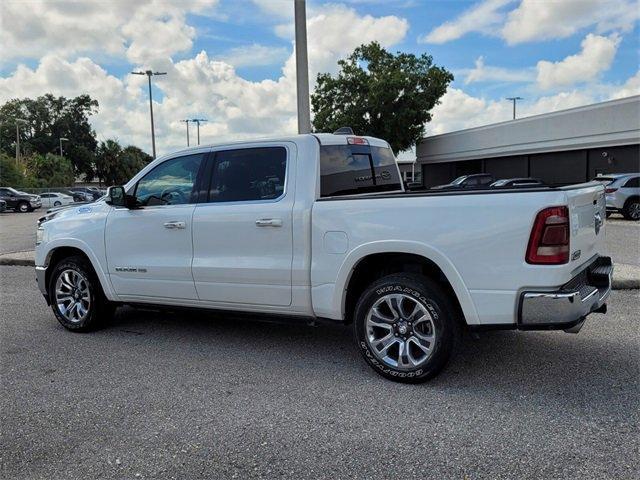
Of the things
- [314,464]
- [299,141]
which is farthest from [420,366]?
[299,141]

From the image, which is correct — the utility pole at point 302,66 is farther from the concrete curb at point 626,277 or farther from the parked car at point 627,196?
the parked car at point 627,196

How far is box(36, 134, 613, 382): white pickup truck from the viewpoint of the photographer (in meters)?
3.66

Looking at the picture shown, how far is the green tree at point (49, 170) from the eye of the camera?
57062mm

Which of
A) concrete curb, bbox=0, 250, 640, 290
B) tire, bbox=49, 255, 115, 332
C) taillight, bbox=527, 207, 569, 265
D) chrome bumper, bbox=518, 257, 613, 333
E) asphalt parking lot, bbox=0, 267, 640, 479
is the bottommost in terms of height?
asphalt parking lot, bbox=0, 267, 640, 479

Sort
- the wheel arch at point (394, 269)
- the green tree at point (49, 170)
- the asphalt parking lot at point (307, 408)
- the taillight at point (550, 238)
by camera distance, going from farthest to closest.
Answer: the green tree at point (49, 170) < the wheel arch at point (394, 269) < the taillight at point (550, 238) < the asphalt parking lot at point (307, 408)

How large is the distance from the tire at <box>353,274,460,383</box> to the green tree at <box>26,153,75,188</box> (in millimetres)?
58209

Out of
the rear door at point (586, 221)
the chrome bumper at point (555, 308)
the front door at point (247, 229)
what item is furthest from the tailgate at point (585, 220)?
the front door at point (247, 229)

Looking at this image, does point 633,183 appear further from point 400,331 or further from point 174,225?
point 174,225

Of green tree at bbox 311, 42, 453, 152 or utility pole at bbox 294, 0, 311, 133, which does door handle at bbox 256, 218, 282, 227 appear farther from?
green tree at bbox 311, 42, 453, 152

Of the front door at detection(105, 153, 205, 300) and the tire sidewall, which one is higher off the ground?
the front door at detection(105, 153, 205, 300)

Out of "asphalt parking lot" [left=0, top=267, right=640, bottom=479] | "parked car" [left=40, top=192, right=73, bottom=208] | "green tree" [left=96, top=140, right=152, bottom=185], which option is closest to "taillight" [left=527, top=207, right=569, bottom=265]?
"asphalt parking lot" [left=0, top=267, right=640, bottom=479]

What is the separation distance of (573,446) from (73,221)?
504cm

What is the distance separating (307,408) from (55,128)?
89385mm

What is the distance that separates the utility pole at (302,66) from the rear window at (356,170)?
14.6 ft
